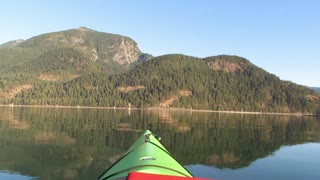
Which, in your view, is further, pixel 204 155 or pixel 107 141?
pixel 107 141

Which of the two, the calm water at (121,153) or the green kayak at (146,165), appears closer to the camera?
the green kayak at (146,165)

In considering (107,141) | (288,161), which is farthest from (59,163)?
(288,161)

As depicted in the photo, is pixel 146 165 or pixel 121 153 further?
pixel 121 153

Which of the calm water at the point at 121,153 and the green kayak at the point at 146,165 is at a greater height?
the green kayak at the point at 146,165

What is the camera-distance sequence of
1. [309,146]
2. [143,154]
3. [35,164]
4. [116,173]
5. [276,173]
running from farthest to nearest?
1. [309,146]
2. [276,173]
3. [35,164]
4. [143,154]
5. [116,173]

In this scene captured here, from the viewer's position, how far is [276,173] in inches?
1693

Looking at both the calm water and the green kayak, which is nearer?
the green kayak

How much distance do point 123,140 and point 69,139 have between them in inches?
366

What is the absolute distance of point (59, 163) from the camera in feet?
134

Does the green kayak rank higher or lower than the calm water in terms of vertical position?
higher

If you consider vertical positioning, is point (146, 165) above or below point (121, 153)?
above

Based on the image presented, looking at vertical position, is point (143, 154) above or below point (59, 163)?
above

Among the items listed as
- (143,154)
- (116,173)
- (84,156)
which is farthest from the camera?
(84,156)

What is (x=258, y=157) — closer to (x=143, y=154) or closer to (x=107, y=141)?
(x=107, y=141)
